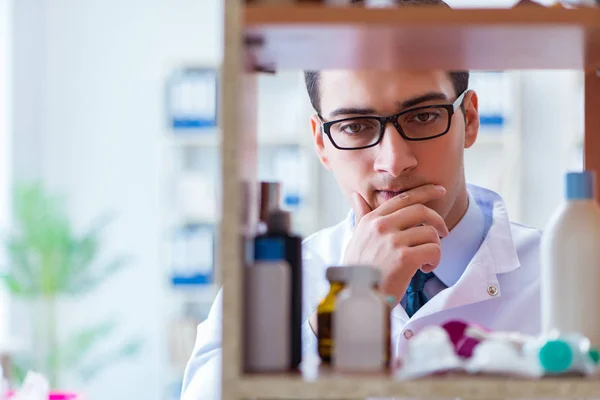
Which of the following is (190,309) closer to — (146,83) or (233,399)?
(146,83)

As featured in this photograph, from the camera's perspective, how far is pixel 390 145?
1381 millimetres

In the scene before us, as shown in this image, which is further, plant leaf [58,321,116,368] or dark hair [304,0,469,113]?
plant leaf [58,321,116,368]

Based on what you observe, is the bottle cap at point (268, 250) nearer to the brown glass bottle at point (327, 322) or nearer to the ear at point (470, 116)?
the brown glass bottle at point (327, 322)

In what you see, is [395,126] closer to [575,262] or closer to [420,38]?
[420,38]

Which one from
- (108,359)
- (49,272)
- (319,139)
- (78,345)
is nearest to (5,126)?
(49,272)

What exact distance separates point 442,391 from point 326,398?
0.40ft

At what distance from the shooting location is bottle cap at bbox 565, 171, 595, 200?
3.37 feet

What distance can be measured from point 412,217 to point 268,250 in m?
0.35

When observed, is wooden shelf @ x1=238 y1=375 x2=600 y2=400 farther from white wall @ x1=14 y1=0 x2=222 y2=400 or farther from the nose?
white wall @ x1=14 y1=0 x2=222 y2=400

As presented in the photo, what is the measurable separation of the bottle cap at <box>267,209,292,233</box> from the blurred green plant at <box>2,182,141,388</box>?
370cm

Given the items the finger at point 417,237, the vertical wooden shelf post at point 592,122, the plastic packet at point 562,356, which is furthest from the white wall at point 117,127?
the plastic packet at point 562,356

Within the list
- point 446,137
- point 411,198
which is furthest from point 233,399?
point 446,137

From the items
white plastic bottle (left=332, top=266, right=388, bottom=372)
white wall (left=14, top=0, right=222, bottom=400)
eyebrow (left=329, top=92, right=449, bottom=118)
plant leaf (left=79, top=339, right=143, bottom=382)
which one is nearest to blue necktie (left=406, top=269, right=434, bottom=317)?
eyebrow (left=329, top=92, right=449, bottom=118)

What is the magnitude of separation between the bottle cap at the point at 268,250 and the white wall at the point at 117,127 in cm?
434
